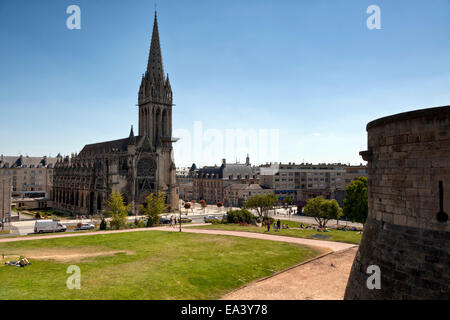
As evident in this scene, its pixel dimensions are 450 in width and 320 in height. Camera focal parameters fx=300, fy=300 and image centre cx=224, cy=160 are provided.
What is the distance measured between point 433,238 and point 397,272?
1672 millimetres

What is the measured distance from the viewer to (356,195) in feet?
138

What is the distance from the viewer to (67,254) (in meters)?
24.1

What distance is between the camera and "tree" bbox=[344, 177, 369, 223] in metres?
40.4

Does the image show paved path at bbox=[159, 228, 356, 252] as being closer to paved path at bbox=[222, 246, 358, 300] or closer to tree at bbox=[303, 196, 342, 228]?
paved path at bbox=[222, 246, 358, 300]

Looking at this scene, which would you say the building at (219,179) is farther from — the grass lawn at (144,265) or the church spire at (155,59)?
the grass lawn at (144,265)

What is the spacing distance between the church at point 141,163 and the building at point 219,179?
69.6 ft

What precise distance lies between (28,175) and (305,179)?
98.9 metres

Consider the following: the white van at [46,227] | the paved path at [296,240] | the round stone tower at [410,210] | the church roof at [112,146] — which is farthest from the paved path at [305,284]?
the church roof at [112,146]

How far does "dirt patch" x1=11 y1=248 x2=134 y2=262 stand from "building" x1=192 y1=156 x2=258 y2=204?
218 ft

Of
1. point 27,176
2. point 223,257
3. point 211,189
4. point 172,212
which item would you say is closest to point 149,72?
point 172,212

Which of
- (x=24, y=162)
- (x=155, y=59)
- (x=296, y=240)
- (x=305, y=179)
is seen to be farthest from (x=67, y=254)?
(x=24, y=162)

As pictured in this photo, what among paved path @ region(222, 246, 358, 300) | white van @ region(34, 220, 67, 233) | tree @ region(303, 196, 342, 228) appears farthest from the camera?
tree @ region(303, 196, 342, 228)

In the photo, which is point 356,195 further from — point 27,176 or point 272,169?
point 27,176

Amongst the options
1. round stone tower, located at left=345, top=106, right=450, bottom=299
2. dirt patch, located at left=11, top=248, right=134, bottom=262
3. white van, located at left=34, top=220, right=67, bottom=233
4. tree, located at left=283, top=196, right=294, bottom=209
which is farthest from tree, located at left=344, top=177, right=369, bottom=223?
white van, located at left=34, top=220, right=67, bottom=233
